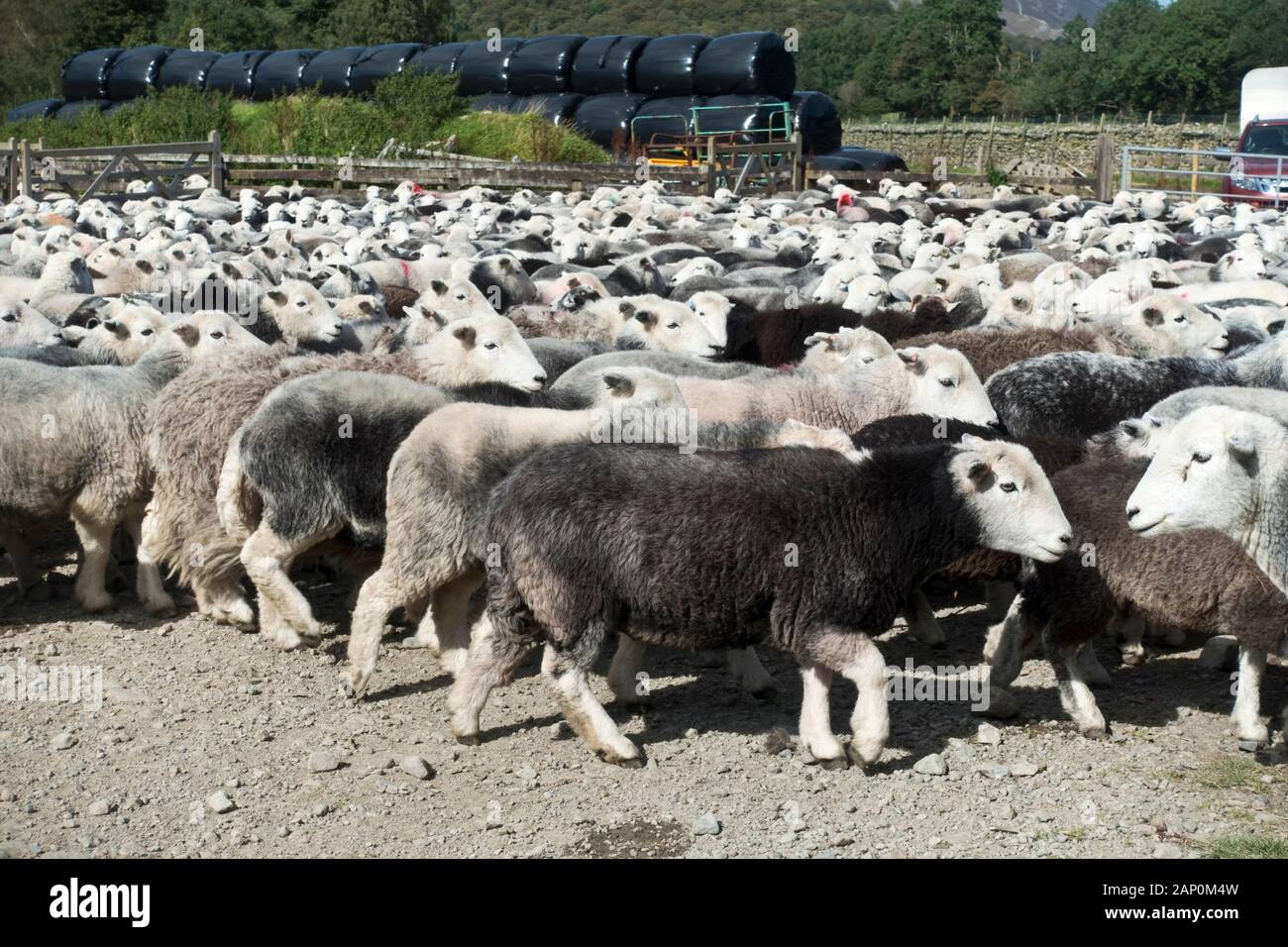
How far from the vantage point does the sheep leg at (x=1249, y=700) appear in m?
5.19

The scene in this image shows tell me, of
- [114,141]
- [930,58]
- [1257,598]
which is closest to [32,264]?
[1257,598]

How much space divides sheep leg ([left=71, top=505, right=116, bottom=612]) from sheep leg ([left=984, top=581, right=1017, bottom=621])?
3991mm

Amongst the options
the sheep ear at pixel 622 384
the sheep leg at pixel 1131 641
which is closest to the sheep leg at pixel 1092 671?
the sheep leg at pixel 1131 641

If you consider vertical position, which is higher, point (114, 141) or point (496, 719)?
point (114, 141)

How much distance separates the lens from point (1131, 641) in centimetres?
614

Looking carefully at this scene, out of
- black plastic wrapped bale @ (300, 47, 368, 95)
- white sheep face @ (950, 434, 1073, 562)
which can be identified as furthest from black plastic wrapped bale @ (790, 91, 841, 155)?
white sheep face @ (950, 434, 1073, 562)

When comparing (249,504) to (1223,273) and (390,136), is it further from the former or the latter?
(390,136)

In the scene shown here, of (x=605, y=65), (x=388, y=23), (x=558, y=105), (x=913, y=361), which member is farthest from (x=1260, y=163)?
(x=388, y=23)

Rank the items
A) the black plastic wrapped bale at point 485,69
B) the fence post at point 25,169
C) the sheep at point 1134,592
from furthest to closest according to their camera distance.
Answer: the black plastic wrapped bale at point 485,69 < the fence post at point 25,169 < the sheep at point 1134,592

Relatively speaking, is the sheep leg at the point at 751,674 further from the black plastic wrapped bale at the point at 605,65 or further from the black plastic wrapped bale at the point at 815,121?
the black plastic wrapped bale at the point at 605,65

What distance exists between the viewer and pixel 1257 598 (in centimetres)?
515

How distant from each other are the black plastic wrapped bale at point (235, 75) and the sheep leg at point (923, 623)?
3418 cm

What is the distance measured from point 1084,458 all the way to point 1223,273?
7414mm

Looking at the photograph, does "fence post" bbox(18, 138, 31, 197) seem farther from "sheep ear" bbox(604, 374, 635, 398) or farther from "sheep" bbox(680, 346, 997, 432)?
"sheep ear" bbox(604, 374, 635, 398)
